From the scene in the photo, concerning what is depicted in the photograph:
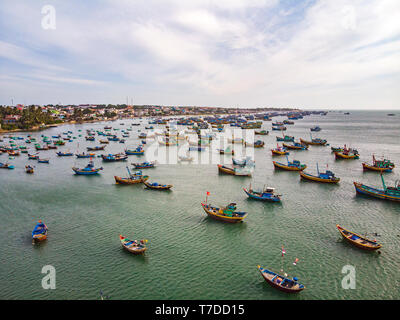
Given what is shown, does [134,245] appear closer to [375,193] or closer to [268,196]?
[268,196]

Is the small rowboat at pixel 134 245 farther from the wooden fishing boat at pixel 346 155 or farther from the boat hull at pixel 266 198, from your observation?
the wooden fishing boat at pixel 346 155

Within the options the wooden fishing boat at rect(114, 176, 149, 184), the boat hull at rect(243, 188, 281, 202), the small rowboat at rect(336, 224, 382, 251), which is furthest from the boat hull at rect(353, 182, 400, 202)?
the wooden fishing boat at rect(114, 176, 149, 184)

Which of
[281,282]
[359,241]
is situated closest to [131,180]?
[281,282]

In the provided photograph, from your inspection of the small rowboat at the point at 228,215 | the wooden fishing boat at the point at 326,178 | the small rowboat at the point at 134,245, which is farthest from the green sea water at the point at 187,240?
the wooden fishing boat at the point at 326,178

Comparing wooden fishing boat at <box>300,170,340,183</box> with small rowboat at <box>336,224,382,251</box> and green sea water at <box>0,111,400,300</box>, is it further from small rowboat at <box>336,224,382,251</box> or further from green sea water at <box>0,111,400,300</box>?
small rowboat at <box>336,224,382,251</box>
